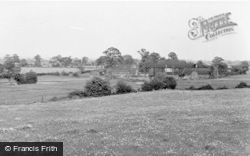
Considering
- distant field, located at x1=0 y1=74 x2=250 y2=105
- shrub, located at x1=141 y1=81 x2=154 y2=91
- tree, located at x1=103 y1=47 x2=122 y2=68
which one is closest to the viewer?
distant field, located at x1=0 y1=74 x2=250 y2=105

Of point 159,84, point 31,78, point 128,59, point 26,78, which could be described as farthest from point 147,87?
point 128,59

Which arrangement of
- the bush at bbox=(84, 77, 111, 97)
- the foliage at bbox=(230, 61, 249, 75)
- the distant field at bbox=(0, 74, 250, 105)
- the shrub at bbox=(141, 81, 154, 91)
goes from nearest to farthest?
the distant field at bbox=(0, 74, 250, 105) < the bush at bbox=(84, 77, 111, 97) < the shrub at bbox=(141, 81, 154, 91) < the foliage at bbox=(230, 61, 249, 75)

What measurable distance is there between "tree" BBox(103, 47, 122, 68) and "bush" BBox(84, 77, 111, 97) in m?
84.0

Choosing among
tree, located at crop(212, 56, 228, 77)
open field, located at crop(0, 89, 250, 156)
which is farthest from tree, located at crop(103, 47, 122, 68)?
open field, located at crop(0, 89, 250, 156)

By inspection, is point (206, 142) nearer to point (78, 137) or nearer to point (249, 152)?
point (249, 152)

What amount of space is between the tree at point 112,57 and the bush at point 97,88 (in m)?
84.0

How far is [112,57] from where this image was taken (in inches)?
5679

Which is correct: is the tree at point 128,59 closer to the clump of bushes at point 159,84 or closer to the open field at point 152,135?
the clump of bushes at point 159,84

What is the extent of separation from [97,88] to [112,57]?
293 feet

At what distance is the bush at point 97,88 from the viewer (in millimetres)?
55281

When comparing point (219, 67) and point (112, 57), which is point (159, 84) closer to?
point (219, 67)

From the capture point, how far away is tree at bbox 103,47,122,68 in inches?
5539

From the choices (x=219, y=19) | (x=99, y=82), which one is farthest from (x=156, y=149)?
(x=99, y=82)

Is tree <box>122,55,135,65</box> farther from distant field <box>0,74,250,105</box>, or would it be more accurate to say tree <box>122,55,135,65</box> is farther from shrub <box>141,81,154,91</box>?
shrub <box>141,81,154,91</box>
